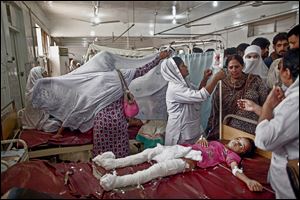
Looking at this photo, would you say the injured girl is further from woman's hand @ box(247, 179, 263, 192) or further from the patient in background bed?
the patient in background bed

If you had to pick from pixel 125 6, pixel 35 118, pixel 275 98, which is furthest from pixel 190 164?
pixel 35 118

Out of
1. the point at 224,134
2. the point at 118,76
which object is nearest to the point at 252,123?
the point at 224,134

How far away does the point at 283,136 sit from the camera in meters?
1.40

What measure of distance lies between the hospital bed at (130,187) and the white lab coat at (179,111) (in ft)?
Answer: 2.71

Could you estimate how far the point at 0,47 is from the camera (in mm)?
1757

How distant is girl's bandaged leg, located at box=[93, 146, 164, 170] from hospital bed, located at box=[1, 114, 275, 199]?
53mm

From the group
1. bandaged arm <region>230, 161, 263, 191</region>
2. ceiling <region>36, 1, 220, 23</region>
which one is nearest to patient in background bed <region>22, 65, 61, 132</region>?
ceiling <region>36, 1, 220, 23</region>

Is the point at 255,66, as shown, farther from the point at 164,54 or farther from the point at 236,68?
the point at 164,54

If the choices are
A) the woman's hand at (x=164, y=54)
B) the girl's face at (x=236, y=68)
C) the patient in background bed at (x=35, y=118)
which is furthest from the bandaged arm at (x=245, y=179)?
the patient in background bed at (x=35, y=118)

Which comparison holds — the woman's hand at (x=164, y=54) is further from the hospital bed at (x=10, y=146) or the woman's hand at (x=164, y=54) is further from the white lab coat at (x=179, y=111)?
the hospital bed at (x=10, y=146)

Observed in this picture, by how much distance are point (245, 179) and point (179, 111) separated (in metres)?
1.25

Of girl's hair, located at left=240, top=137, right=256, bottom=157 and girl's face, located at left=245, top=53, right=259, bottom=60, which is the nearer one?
girl's hair, located at left=240, top=137, right=256, bottom=157

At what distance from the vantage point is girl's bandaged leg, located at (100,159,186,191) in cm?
181

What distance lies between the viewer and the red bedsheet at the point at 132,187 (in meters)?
1.69
